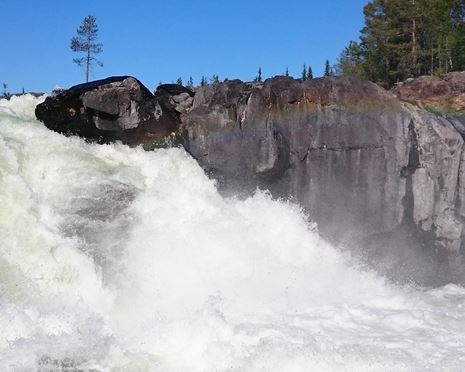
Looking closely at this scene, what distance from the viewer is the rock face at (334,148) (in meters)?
13.7

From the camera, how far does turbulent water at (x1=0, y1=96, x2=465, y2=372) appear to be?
7613 mm

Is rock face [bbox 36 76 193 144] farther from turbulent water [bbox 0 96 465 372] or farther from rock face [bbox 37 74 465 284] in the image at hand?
turbulent water [bbox 0 96 465 372]

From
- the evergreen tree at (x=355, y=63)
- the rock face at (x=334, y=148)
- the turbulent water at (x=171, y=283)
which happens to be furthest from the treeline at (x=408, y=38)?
the turbulent water at (x=171, y=283)

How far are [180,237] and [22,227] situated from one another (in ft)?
10.6

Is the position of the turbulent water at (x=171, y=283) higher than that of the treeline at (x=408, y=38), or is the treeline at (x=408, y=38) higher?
the treeline at (x=408, y=38)

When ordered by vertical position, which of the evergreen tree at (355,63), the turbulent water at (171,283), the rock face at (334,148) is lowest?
the turbulent water at (171,283)

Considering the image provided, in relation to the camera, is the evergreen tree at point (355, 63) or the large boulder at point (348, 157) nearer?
the large boulder at point (348, 157)

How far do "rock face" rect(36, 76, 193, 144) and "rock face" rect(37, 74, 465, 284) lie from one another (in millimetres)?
29

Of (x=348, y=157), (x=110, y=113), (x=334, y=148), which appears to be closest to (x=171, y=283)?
(x=110, y=113)

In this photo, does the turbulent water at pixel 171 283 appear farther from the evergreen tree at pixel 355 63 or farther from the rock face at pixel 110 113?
the evergreen tree at pixel 355 63

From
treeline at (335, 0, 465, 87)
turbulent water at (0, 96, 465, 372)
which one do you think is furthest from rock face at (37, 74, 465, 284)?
treeline at (335, 0, 465, 87)

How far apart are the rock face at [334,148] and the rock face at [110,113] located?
0.03m

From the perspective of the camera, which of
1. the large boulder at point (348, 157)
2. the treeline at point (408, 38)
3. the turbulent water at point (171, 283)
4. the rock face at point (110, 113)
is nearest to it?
the turbulent water at point (171, 283)

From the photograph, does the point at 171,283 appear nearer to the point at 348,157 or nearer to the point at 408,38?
the point at 348,157
